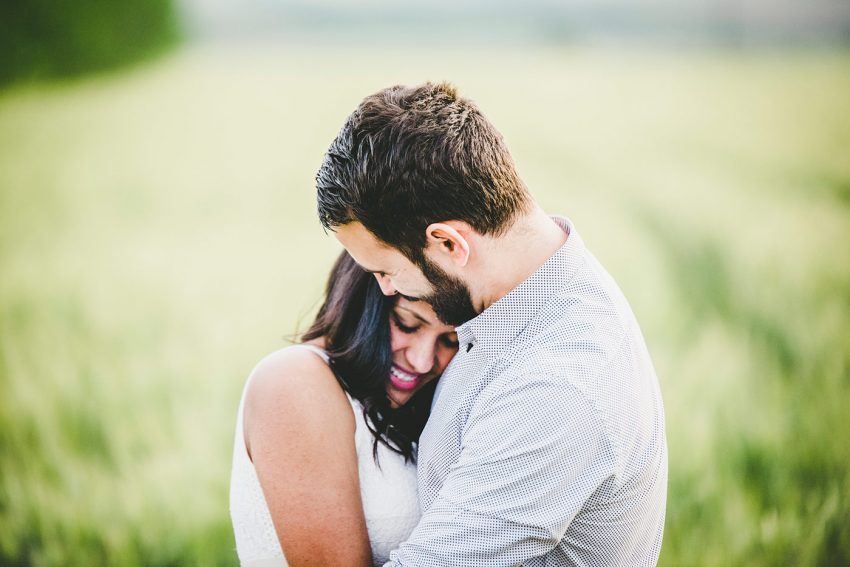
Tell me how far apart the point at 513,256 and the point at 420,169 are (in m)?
0.29

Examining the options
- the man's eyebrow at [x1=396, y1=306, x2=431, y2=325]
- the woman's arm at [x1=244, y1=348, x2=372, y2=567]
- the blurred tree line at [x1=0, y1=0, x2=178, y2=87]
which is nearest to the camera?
the woman's arm at [x1=244, y1=348, x2=372, y2=567]

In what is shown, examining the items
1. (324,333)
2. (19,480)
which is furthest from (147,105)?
(324,333)

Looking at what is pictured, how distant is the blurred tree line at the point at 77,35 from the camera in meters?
3.67

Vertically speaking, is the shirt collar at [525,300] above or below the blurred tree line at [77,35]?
below

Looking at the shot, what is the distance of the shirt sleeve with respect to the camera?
1257mm

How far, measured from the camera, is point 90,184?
4043 mm

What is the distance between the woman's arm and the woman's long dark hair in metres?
0.11

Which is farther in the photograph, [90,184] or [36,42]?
[90,184]

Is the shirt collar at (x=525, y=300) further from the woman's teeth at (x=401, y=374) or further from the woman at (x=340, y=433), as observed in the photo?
the woman's teeth at (x=401, y=374)

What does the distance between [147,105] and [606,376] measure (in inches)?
148

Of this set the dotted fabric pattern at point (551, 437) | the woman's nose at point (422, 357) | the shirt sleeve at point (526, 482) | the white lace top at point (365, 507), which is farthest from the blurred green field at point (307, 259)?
the shirt sleeve at point (526, 482)

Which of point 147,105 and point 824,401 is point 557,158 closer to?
point 824,401

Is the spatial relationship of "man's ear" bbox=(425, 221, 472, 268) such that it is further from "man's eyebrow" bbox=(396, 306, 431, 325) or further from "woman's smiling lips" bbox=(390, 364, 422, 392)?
"woman's smiling lips" bbox=(390, 364, 422, 392)

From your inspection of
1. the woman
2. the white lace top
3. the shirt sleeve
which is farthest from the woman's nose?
the shirt sleeve
